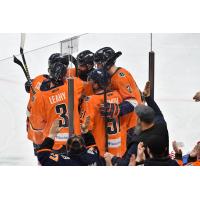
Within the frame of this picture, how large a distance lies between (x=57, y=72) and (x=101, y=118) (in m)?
0.50

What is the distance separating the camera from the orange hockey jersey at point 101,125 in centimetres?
977

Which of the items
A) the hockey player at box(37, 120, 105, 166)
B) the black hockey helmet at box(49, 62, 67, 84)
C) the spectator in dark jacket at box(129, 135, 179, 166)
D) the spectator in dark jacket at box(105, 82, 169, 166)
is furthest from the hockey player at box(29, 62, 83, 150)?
the spectator in dark jacket at box(129, 135, 179, 166)

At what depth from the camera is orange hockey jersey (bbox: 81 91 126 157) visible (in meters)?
9.77

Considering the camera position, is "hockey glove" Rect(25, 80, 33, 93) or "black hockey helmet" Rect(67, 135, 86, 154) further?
"hockey glove" Rect(25, 80, 33, 93)

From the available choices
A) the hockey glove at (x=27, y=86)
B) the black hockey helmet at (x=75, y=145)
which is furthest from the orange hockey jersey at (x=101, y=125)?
the hockey glove at (x=27, y=86)

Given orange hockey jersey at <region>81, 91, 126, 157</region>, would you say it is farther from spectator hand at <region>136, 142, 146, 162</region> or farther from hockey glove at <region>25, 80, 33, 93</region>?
hockey glove at <region>25, 80, 33, 93</region>

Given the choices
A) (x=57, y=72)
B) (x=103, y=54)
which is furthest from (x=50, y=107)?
(x=103, y=54)

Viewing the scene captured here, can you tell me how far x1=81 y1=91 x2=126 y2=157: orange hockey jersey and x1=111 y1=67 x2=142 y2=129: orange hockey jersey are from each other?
0.05 metres

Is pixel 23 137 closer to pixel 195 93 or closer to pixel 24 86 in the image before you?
pixel 24 86

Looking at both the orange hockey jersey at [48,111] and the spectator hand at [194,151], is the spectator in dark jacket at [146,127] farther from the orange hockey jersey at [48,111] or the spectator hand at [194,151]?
the orange hockey jersey at [48,111]

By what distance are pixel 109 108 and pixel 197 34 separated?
35.7 inches

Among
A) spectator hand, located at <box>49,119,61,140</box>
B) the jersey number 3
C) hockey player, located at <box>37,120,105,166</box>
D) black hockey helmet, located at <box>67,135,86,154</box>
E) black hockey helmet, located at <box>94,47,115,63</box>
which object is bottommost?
hockey player, located at <box>37,120,105,166</box>

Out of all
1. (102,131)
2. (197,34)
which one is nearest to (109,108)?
(102,131)

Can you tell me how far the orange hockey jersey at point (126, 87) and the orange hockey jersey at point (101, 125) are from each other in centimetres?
5
